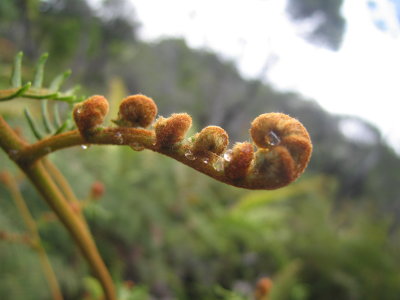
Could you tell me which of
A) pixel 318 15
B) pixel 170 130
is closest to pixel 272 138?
pixel 170 130

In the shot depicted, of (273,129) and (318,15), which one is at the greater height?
(318,15)

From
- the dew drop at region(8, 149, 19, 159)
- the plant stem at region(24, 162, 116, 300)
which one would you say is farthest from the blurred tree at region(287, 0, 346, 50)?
the dew drop at region(8, 149, 19, 159)

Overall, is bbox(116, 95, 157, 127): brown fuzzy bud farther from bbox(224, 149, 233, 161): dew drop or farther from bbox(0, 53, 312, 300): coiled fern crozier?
bbox(224, 149, 233, 161): dew drop

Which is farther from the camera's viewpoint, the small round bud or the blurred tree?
the blurred tree

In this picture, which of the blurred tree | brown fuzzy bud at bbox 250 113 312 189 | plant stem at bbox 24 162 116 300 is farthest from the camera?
the blurred tree

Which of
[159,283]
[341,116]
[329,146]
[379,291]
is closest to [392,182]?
[329,146]

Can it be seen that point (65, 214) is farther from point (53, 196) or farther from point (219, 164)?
point (219, 164)

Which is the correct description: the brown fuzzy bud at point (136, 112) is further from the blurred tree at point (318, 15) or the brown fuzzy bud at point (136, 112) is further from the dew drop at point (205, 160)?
the blurred tree at point (318, 15)
